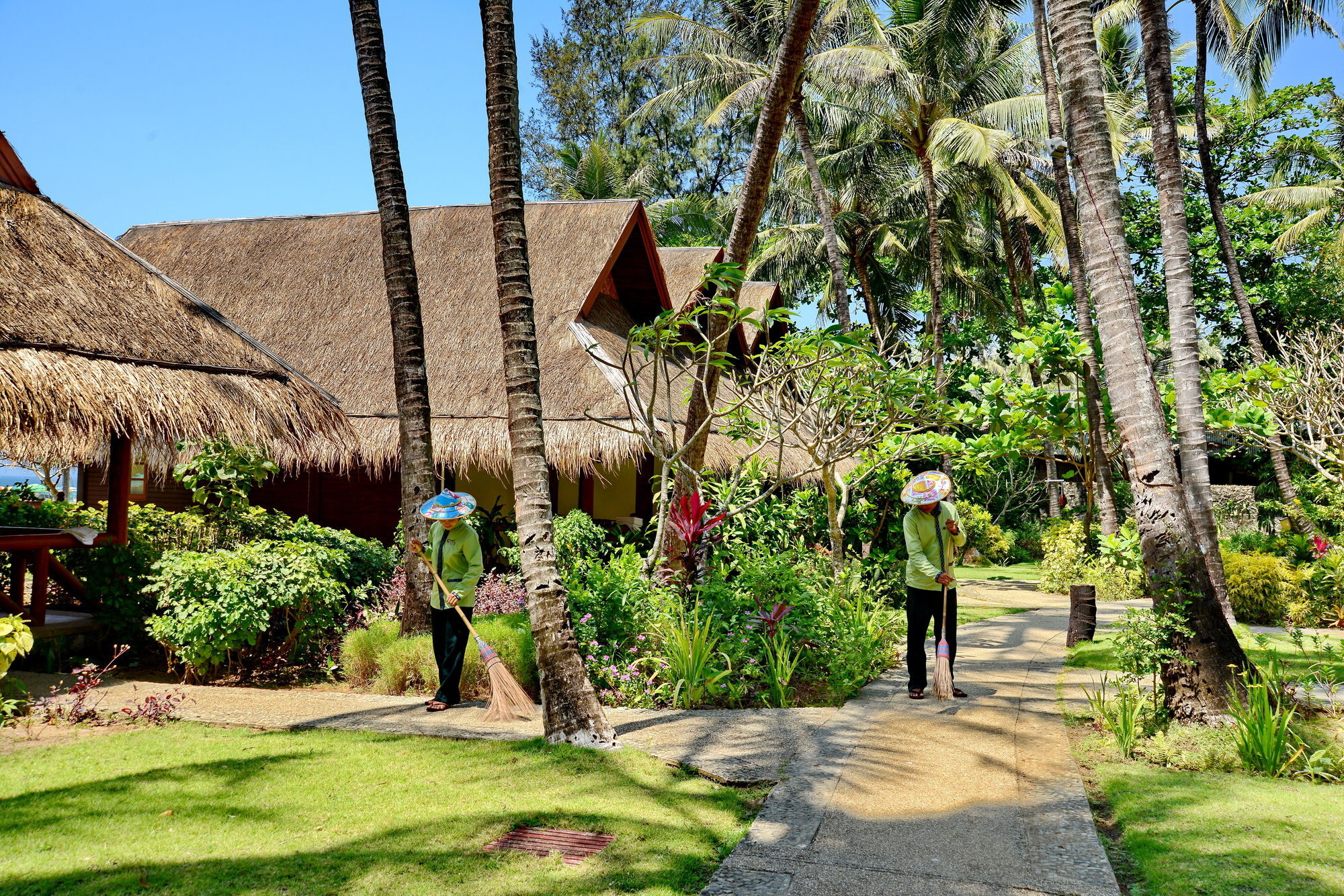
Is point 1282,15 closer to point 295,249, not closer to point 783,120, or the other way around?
point 783,120

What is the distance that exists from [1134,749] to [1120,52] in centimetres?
2412

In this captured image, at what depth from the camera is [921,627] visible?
685 centimetres

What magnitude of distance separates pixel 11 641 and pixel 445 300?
915 centimetres

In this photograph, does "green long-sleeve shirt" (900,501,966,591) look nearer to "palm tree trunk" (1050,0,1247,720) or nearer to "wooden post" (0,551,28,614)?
"palm tree trunk" (1050,0,1247,720)

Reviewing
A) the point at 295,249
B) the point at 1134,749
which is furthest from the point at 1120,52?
the point at 1134,749

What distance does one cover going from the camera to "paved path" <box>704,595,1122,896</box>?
3.60 m

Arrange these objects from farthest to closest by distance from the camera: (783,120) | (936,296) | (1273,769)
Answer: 1. (936,296)
2. (783,120)
3. (1273,769)

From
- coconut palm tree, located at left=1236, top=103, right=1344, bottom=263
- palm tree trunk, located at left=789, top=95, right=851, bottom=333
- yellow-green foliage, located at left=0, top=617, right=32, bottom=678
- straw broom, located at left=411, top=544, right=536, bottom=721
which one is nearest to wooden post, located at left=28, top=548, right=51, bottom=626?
yellow-green foliage, located at left=0, top=617, right=32, bottom=678

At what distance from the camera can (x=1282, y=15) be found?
56.0 ft

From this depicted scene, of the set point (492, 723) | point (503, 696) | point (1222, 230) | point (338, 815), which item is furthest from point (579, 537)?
point (1222, 230)

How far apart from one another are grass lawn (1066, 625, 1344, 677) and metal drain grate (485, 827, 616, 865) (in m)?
4.81

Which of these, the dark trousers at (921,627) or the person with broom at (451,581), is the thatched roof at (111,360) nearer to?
the person with broom at (451,581)

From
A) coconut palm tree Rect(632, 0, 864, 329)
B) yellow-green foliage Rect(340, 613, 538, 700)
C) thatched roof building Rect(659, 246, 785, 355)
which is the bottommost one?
yellow-green foliage Rect(340, 613, 538, 700)

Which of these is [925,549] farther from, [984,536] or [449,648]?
[984,536]
